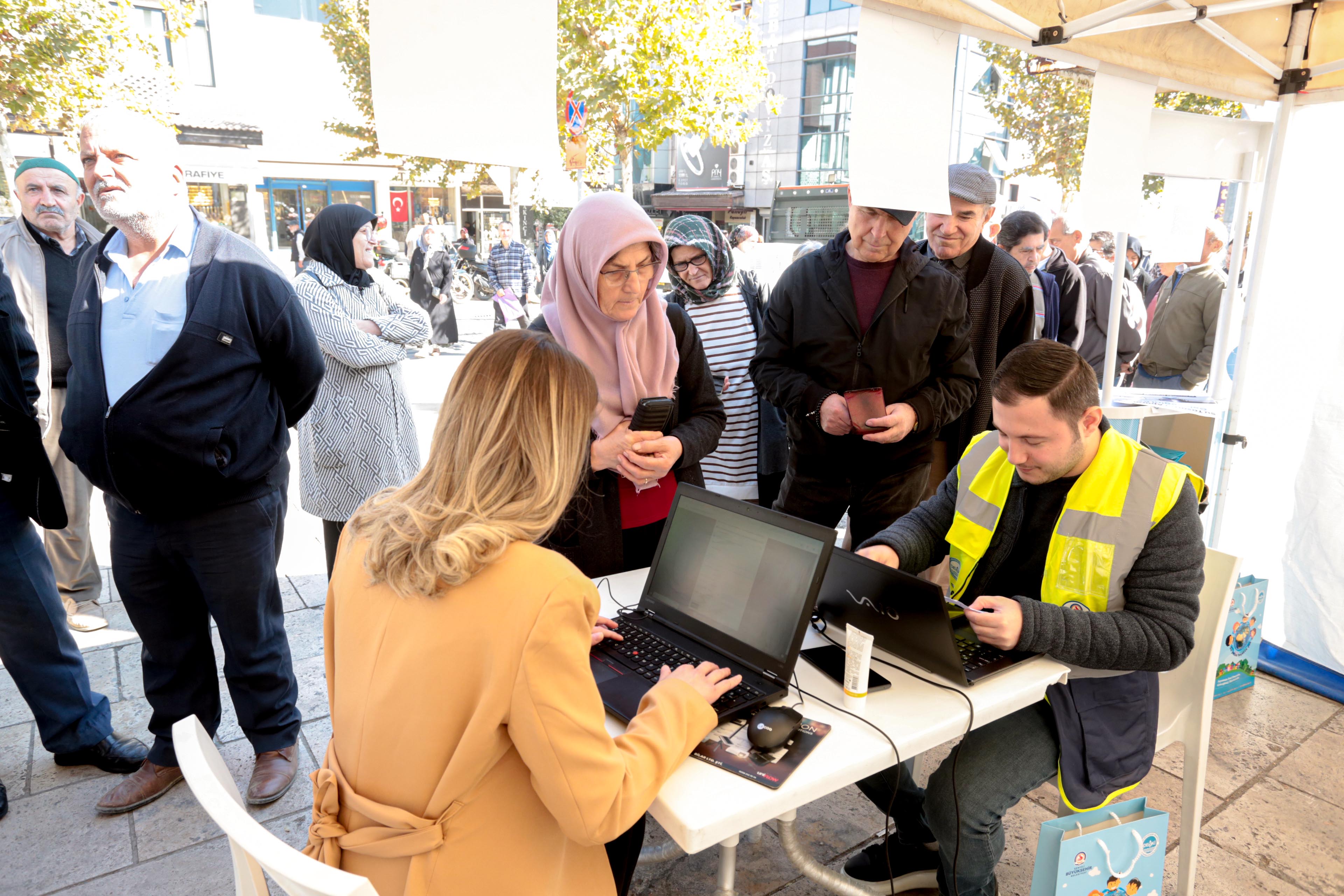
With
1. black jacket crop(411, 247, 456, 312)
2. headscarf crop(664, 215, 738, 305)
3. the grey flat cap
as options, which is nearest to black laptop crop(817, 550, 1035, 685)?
headscarf crop(664, 215, 738, 305)

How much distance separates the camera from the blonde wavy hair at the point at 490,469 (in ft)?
3.62

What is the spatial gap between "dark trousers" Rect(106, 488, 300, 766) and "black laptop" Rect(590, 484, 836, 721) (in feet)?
3.91

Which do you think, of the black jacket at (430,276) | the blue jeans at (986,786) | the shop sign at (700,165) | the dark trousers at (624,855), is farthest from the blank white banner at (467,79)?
the shop sign at (700,165)

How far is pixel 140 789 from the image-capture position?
239cm

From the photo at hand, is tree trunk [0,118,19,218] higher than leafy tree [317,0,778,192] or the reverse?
the reverse

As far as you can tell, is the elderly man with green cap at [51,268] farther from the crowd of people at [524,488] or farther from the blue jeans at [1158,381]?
the blue jeans at [1158,381]

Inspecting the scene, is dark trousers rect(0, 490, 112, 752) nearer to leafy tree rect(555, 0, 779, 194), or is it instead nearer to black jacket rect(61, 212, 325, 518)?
black jacket rect(61, 212, 325, 518)

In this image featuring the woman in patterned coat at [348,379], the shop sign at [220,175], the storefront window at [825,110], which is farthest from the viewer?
the storefront window at [825,110]

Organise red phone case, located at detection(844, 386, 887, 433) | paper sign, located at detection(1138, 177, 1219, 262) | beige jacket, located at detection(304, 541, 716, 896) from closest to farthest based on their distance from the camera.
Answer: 1. beige jacket, located at detection(304, 541, 716, 896)
2. red phone case, located at detection(844, 386, 887, 433)
3. paper sign, located at detection(1138, 177, 1219, 262)

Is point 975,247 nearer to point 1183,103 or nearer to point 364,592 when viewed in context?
point 364,592

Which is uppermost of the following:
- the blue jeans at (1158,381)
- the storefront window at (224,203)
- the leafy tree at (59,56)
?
the leafy tree at (59,56)

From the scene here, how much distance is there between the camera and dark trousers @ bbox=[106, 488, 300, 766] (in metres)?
2.21

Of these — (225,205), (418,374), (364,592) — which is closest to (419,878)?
(364,592)

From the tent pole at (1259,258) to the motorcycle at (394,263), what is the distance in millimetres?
9440
